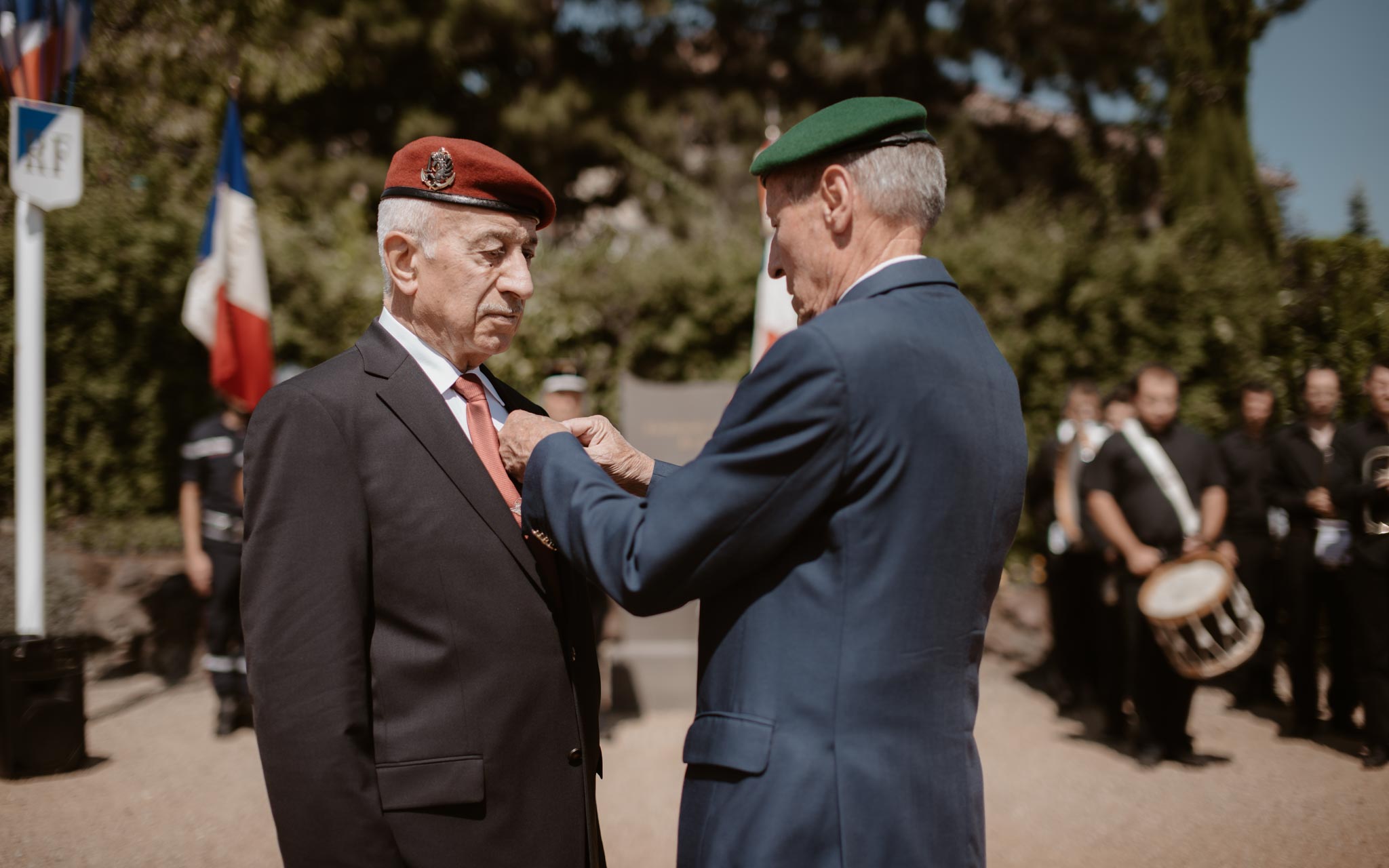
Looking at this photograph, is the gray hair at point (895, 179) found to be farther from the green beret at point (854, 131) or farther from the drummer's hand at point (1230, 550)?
the drummer's hand at point (1230, 550)

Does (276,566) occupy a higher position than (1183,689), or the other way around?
(276,566)

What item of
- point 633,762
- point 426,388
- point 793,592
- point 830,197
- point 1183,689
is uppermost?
point 830,197

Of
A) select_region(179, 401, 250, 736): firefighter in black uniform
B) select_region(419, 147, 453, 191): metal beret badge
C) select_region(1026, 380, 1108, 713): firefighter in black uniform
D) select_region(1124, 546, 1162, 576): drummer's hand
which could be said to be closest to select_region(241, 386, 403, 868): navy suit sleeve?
select_region(419, 147, 453, 191): metal beret badge

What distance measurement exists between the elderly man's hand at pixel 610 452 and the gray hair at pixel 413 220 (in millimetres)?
461

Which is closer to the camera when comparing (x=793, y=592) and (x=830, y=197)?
(x=793, y=592)

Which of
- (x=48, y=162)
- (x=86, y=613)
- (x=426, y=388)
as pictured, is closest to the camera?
(x=426, y=388)

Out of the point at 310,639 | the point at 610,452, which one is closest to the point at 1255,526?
the point at 610,452

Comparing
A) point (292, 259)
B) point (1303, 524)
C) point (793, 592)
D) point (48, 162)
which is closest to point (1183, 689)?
point (1303, 524)

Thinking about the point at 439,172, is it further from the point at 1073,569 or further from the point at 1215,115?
the point at 1215,115

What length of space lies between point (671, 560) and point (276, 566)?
680 mm

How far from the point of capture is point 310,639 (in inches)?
64.7

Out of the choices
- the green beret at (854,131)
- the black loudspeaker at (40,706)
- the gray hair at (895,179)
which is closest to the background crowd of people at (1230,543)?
the gray hair at (895,179)

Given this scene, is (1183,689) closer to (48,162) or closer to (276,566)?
(276,566)

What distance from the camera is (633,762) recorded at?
595 centimetres
